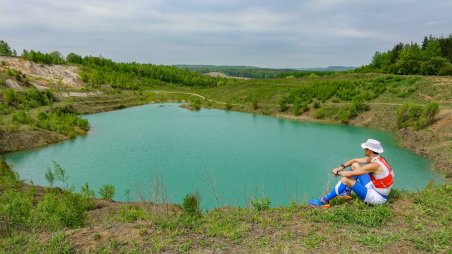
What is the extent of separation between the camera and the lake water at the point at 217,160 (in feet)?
61.7

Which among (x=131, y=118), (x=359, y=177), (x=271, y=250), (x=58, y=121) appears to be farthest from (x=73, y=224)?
(x=131, y=118)

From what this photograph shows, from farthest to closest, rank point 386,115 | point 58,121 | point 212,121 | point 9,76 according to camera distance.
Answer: point 9,76 < point 212,121 < point 386,115 < point 58,121

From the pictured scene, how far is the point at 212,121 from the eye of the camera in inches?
1911

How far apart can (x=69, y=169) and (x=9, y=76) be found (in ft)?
138

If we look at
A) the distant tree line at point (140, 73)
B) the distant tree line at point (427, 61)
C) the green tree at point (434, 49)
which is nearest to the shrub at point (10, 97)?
the distant tree line at point (140, 73)

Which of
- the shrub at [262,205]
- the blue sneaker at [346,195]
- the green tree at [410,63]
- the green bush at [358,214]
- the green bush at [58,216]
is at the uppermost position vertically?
the green tree at [410,63]

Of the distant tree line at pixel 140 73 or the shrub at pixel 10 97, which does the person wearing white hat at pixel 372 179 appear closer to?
the shrub at pixel 10 97

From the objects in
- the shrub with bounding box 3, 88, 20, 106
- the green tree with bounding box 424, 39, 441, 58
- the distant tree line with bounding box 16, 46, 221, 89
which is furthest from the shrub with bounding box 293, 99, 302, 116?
the distant tree line with bounding box 16, 46, 221, 89

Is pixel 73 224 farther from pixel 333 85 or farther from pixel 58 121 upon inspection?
pixel 333 85

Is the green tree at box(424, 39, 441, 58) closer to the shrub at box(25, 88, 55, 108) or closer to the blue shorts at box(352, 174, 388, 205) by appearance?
the shrub at box(25, 88, 55, 108)

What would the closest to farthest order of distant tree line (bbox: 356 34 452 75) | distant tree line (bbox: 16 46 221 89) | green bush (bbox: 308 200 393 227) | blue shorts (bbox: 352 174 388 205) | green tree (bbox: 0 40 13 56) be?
green bush (bbox: 308 200 393 227), blue shorts (bbox: 352 174 388 205), distant tree line (bbox: 356 34 452 75), green tree (bbox: 0 40 13 56), distant tree line (bbox: 16 46 221 89)

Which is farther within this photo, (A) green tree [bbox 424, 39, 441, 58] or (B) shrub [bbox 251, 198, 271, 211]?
(A) green tree [bbox 424, 39, 441, 58]

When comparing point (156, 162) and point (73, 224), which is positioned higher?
point (73, 224)

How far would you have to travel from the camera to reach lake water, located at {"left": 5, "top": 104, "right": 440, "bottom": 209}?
18.8 meters
